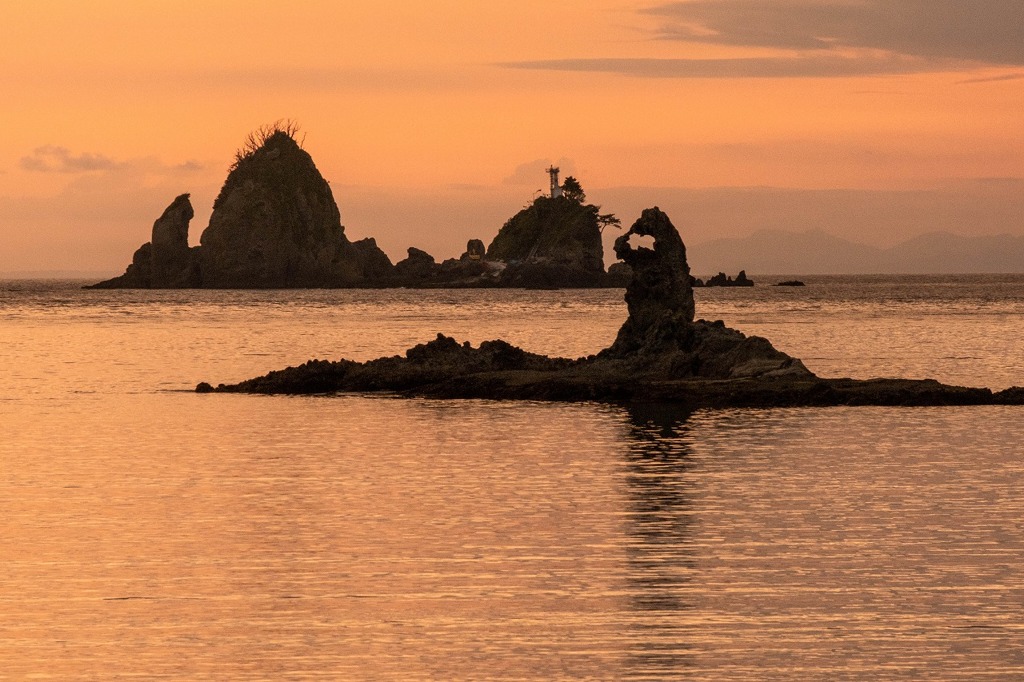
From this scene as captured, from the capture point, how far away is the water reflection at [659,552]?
13305mm

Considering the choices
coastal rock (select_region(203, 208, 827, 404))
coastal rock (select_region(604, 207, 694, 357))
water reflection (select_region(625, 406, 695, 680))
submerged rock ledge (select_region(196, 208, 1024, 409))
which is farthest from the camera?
coastal rock (select_region(604, 207, 694, 357))

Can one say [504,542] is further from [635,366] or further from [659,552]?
[635,366]

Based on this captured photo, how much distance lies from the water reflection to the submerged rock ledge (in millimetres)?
6912

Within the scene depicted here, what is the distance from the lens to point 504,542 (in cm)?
1884

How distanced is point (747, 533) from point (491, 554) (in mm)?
3373

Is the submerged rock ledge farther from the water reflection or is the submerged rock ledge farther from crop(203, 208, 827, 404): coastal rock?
the water reflection

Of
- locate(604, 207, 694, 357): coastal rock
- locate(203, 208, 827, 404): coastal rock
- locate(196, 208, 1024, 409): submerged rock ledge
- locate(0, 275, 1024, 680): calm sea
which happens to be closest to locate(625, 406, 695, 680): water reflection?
locate(0, 275, 1024, 680): calm sea

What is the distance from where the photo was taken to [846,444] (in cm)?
2952

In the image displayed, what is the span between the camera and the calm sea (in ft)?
43.9

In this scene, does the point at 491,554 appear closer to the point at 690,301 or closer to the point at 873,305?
the point at 690,301

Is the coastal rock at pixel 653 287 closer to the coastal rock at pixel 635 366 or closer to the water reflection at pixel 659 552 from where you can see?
the coastal rock at pixel 635 366

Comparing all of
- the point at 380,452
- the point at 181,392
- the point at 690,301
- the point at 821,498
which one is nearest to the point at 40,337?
the point at 181,392

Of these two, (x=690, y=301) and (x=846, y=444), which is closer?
(x=846, y=444)

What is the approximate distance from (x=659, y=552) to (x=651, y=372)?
2360 cm
